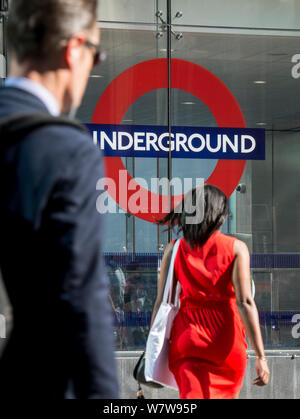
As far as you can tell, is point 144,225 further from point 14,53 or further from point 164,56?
point 14,53

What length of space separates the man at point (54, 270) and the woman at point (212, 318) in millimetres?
2822

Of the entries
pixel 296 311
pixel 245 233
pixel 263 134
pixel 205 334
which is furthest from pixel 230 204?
pixel 205 334

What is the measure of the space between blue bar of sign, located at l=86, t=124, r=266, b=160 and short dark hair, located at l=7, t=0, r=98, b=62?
219 inches

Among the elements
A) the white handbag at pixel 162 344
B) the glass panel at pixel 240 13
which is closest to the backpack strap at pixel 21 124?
the white handbag at pixel 162 344

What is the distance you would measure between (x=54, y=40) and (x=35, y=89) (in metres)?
0.10

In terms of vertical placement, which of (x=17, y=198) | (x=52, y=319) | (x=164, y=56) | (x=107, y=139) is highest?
(x=164, y=56)

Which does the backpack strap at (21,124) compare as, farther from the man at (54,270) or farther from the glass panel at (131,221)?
the glass panel at (131,221)

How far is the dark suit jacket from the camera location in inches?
48.4

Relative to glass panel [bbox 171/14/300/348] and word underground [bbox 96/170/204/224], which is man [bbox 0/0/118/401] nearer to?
word underground [bbox 96/170/204/224]

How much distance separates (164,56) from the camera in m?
7.14

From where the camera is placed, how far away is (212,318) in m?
4.11

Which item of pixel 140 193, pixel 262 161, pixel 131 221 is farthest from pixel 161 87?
pixel 131 221

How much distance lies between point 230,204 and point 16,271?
5.94 meters

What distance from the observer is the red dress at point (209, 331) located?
13.4 feet
